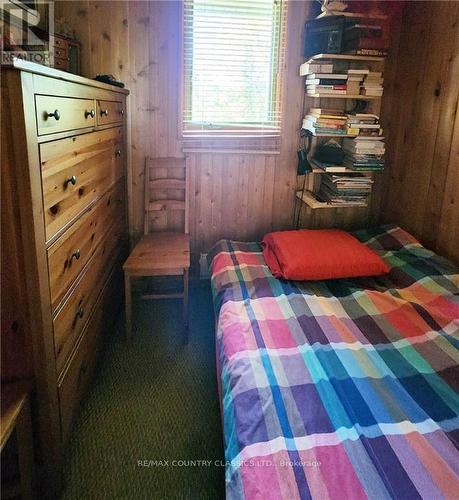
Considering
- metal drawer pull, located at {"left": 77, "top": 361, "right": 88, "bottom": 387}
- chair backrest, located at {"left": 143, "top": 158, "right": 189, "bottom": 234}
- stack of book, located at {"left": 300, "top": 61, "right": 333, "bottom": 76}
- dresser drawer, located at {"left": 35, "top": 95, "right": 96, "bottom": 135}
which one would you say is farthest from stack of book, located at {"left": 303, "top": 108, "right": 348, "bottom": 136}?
metal drawer pull, located at {"left": 77, "top": 361, "right": 88, "bottom": 387}

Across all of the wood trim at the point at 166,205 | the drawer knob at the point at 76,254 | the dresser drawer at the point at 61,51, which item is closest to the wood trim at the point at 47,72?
the dresser drawer at the point at 61,51

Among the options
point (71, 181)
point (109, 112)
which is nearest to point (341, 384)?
point (71, 181)

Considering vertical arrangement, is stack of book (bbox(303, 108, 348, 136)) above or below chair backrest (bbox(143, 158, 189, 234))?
above

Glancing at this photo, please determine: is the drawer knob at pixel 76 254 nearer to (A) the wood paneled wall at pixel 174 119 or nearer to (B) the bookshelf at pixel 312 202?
(A) the wood paneled wall at pixel 174 119

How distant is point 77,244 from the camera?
1.62 metres

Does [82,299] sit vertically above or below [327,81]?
below

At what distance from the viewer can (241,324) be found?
1.71m

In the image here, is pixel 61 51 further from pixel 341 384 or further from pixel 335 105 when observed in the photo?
pixel 341 384

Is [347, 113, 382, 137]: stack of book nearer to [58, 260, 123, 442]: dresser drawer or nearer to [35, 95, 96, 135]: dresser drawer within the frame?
[35, 95, 96, 135]: dresser drawer

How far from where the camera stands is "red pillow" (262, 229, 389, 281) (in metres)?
2.16

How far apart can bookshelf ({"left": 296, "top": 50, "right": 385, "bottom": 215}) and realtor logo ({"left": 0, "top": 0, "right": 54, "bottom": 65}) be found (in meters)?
1.51

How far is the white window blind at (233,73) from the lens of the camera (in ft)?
8.44

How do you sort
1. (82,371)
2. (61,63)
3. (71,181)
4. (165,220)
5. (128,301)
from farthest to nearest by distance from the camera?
(165,220)
(128,301)
(61,63)
(82,371)
(71,181)

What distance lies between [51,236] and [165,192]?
1.55 metres
